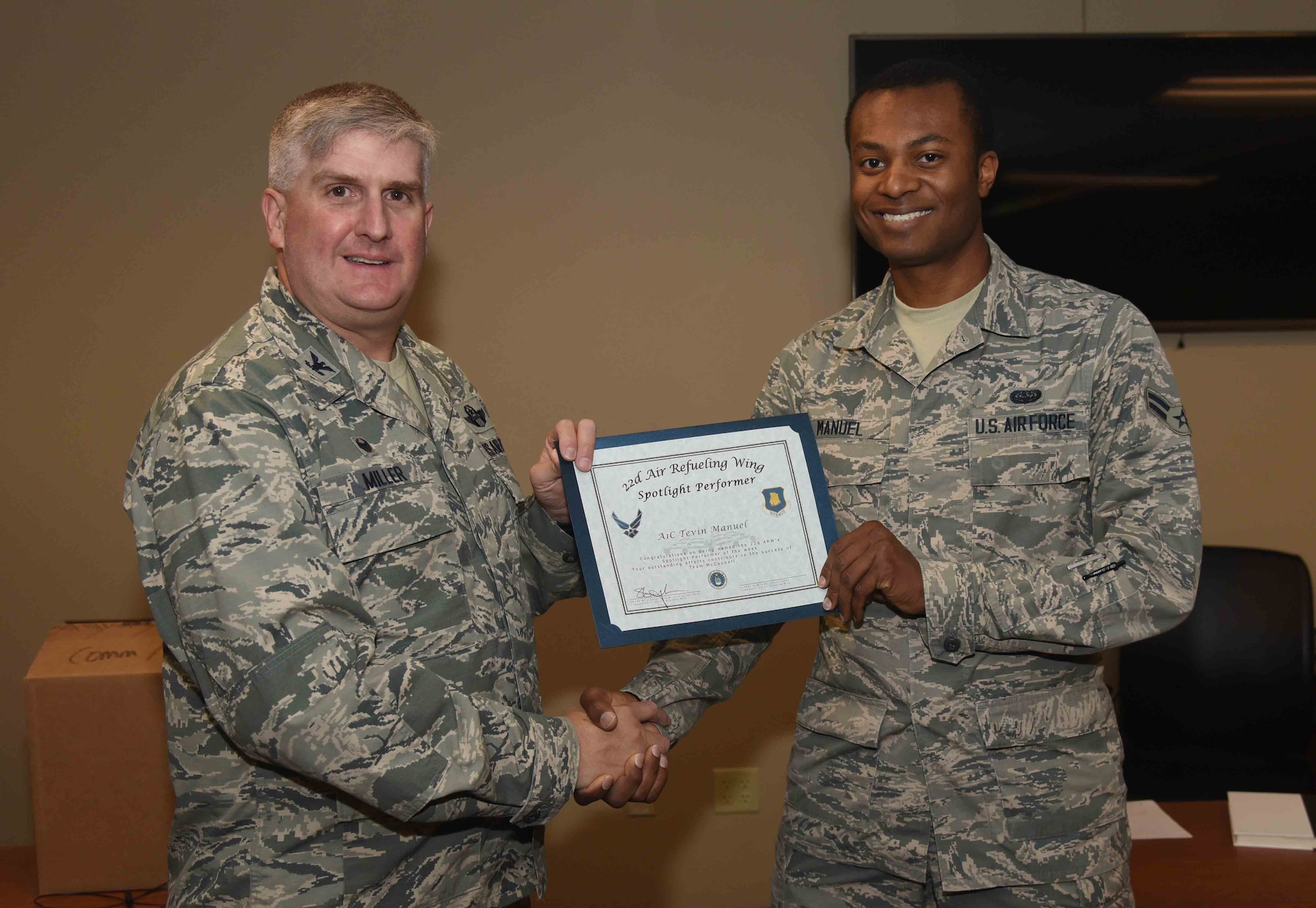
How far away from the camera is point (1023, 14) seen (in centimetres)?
295

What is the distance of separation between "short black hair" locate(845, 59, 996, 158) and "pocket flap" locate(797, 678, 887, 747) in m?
0.95

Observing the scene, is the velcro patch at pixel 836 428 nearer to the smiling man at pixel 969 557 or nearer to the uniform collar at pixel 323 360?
the smiling man at pixel 969 557

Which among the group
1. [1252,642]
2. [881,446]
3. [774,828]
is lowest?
[774,828]

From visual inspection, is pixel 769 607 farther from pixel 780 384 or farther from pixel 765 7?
pixel 765 7

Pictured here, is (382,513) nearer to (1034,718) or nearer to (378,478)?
(378,478)

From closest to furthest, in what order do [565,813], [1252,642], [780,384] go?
[780,384]
[1252,642]
[565,813]

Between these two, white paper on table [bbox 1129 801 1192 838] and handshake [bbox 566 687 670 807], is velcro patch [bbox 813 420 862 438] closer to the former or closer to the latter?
handshake [bbox 566 687 670 807]

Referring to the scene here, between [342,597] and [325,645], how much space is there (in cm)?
7

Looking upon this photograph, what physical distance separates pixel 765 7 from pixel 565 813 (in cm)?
235

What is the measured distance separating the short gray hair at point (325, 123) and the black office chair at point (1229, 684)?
7.66ft

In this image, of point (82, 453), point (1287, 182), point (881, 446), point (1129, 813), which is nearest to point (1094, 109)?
point (1287, 182)

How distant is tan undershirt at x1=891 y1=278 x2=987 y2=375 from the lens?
185 centimetres

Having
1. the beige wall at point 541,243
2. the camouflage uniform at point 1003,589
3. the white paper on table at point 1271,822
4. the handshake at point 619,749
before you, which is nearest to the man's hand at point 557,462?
the handshake at point 619,749

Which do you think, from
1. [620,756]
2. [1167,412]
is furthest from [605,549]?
[1167,412]
